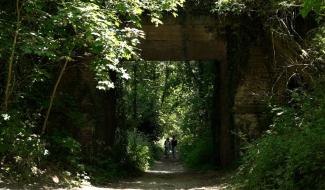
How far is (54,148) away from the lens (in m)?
9.87

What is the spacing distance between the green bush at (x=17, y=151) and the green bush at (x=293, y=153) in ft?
12.5

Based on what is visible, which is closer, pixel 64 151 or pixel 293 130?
pixel 293 130

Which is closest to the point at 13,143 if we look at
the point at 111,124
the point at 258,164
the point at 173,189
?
the point at 173,189

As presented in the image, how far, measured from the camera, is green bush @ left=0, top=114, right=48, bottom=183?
26.7 ft

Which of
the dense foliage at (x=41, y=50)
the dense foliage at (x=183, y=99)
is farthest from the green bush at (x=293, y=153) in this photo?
the dense foliage at (x=183, y=99)

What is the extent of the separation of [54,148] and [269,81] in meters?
5.44

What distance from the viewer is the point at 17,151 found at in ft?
27.1

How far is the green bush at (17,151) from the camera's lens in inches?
320

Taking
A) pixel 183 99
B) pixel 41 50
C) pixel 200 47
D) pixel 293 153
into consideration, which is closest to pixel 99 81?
pixel 41 50

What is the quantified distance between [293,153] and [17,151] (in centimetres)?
482

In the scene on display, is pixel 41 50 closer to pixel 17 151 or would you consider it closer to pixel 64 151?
pixel 17 151

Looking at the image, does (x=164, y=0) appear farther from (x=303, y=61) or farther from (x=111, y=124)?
(x=111, y=124)

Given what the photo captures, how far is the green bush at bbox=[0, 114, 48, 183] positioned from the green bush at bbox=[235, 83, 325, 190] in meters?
3.80

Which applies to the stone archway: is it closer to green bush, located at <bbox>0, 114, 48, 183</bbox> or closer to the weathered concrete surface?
the weathered concrete surface
